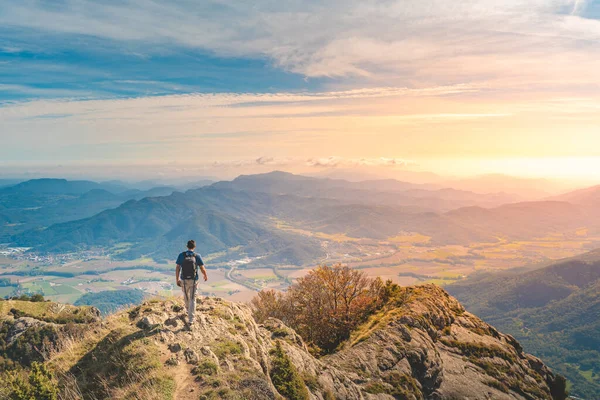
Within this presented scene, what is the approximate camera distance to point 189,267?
18.2 meters

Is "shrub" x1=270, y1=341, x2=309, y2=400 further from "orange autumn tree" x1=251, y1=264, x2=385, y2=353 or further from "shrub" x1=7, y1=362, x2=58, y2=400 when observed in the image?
"orange autumn tree" x1=251, y1=264, x2=385, y2=353

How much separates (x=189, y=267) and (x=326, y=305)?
25506 mm

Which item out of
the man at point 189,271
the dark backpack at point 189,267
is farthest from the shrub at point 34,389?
the dark backpack at point 189,267

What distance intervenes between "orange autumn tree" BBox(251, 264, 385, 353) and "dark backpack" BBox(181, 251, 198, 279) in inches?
743

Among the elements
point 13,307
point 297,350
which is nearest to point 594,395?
point 297,350

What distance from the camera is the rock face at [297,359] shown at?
48.5 feet

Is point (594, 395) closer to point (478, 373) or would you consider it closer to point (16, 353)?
point (478, 373)

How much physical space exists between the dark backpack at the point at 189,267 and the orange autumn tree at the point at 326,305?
1888cm

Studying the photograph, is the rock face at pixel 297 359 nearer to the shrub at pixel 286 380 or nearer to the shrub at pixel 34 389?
the shrub at pixel 286 380

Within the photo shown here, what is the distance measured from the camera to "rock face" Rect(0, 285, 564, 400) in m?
14.8

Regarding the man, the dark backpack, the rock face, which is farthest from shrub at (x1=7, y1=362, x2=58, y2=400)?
the dark backpack

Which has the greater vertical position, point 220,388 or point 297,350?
point 220,388

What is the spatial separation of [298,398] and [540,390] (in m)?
33.7

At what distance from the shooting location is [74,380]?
50.2ft
